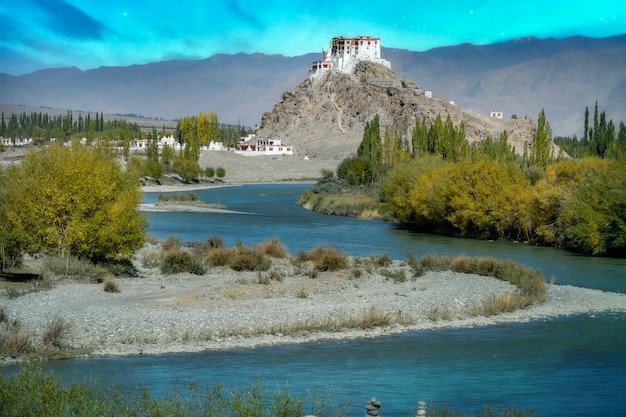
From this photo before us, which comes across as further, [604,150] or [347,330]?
[604,150]

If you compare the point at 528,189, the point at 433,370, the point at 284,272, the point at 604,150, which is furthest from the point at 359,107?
the point at 433,370

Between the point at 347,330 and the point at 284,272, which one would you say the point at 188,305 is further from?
the point at 284,272

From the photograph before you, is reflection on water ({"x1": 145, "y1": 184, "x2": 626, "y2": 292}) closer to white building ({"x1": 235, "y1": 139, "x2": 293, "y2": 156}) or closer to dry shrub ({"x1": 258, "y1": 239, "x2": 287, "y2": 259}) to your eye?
dry shrub ({"x1": 258, "y1": 239, "x2": 287, "y2": 259})

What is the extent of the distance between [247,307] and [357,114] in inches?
6333

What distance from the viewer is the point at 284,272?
31.2 meters

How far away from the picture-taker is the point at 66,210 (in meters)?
27.6

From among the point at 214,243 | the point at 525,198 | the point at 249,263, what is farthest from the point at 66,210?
the point at 525,198

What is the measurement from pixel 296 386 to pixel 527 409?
4376mm

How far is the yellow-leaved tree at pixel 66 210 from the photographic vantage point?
89.1 ft

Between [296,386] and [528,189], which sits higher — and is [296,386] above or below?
below

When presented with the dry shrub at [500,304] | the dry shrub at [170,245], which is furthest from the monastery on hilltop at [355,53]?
the dry shrub at [500,304]

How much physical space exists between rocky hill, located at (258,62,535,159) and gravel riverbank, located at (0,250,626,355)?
133 metres

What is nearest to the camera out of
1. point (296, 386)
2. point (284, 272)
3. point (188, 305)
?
point (296, 386)

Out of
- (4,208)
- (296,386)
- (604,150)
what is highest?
(604,150)
